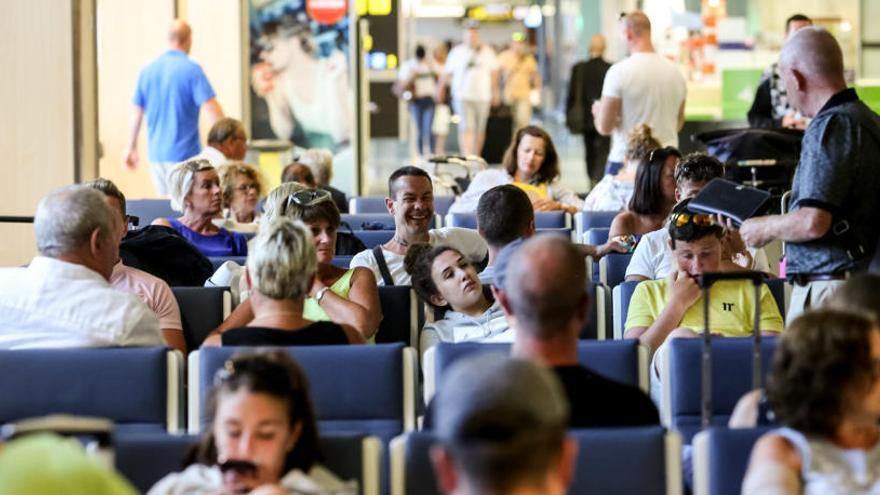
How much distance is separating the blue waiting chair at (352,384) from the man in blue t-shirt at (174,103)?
7.91 m

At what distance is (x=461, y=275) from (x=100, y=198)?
141 centimetres

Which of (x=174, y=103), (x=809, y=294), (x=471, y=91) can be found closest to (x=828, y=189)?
(x=809, y=294)

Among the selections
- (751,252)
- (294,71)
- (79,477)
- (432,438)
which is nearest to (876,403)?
(432,438)

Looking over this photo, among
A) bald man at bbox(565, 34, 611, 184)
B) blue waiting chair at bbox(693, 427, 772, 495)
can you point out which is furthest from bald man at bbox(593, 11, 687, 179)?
blue waiting chair at bbox(693, 427, 772, 495)

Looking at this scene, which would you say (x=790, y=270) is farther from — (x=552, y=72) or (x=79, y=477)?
(x=552, y=72)

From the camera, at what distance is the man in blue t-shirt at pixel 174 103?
12.4 meters

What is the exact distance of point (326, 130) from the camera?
53.3ft

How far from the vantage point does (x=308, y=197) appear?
20.9 feet

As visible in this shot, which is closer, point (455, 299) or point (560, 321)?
point (560, 321)

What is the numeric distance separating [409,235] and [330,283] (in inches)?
32.8

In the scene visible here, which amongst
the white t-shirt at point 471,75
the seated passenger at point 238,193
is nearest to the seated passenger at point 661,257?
the seated passenger at point 238,193

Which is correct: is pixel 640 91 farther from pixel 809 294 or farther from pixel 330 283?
pixel 809 294

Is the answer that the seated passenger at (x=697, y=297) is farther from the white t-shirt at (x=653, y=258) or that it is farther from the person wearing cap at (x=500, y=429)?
the person wearing cap at (x=500, y=429)

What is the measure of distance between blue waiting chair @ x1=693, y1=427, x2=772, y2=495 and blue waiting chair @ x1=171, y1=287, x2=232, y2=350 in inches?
107
